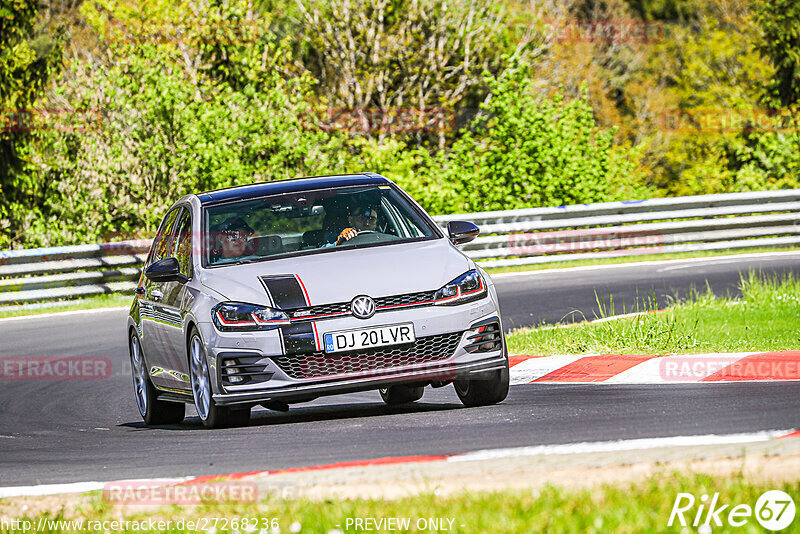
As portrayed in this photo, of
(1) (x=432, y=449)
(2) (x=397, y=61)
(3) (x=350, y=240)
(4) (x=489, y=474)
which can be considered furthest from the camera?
(2) (x=397, y=61)

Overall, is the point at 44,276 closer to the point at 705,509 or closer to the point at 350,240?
the point at 350,240

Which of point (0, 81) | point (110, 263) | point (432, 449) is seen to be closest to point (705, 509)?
point (432, 449)

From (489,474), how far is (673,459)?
2.49 feet

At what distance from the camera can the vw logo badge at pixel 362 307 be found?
7.77 m

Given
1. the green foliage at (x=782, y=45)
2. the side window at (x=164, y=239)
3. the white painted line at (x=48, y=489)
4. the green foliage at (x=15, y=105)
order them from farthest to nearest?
the green foliage at (x=782, y=45)
the green foliage at (x=15, y=105)
the side window at (x=164, y=239)
the white painted line at (x=48, y=489)

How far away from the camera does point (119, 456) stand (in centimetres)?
752

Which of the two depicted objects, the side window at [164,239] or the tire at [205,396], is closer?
the tire at [205,396]

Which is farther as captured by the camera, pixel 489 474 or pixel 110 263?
pixel 110 263

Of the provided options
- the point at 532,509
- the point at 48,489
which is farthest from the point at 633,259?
the point at 532,509

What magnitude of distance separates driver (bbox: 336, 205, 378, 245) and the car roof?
34 centimetres

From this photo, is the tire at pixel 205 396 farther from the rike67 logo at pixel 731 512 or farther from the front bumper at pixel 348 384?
the rike67 logo at pixel 731 512

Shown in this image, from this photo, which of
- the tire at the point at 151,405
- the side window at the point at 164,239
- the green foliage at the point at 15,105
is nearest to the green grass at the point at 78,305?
the green foliage at the point at 15,105

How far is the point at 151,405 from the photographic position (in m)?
9.63

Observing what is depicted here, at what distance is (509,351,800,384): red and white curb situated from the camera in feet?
29.2
